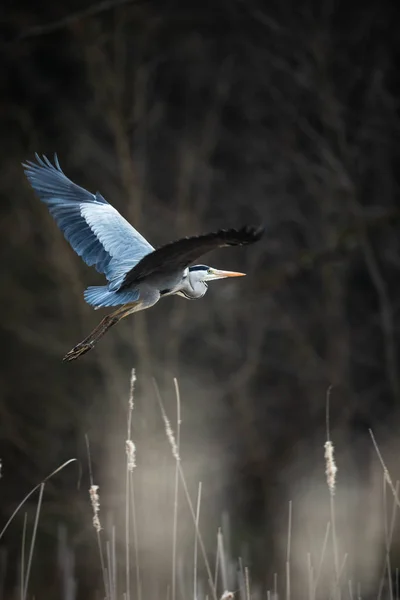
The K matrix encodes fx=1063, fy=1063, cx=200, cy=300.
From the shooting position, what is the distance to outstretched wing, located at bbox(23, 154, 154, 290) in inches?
165

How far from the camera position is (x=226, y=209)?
36.7 feet

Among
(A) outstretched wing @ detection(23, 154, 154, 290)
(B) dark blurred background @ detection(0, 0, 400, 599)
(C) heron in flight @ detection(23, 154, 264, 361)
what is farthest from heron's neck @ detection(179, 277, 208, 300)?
(B) dark blurred background @ detection(0, 0, 400, 599)

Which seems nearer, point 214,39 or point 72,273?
point 72,273

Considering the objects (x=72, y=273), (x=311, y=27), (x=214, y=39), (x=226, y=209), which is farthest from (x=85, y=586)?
(x=214, y=39)

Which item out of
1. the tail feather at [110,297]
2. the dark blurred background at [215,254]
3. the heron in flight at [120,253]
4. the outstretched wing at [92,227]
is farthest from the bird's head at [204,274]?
the dark blurred background at [215,254]

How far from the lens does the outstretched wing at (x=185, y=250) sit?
3.06m

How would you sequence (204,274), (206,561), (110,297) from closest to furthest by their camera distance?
(206,561)
(110,297)
(204,274)

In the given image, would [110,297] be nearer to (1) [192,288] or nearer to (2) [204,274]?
(1) [192,288]

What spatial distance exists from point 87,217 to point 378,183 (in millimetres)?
6545

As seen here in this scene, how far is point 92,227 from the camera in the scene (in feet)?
14.6

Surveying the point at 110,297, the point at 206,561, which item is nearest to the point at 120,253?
the point at 110,297

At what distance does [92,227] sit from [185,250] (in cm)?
128

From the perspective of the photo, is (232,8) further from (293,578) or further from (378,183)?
(293,578)

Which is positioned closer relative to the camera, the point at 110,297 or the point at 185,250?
the point at 185,250
